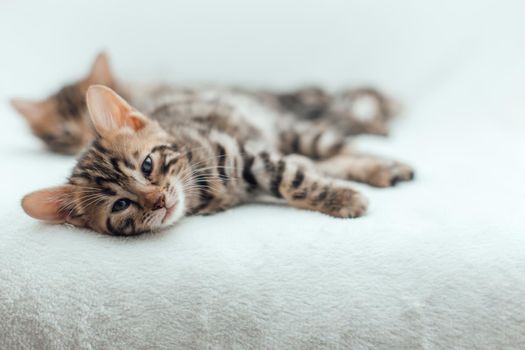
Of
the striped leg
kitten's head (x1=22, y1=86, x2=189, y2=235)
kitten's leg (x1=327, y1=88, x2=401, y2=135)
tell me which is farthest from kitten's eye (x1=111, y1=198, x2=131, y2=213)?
kitten's leg (x1=327, y1=88, x2=401, y2=135)

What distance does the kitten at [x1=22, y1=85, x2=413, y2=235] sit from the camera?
1155 mm

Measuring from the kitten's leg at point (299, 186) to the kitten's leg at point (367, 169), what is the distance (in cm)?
19

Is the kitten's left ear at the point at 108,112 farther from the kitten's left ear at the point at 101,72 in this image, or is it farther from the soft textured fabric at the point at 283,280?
the kitten's left ear at the point at 101,72

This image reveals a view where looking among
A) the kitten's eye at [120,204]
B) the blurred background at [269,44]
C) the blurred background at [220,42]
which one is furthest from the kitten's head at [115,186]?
the blurred background at [220,42]

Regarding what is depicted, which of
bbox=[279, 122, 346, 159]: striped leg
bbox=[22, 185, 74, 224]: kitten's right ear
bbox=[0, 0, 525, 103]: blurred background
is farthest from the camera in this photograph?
bbox=[0, 0, 525, 103]: blurred background

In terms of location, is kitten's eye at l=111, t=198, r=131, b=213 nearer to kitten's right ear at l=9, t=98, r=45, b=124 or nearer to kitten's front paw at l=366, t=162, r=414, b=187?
kitten's front paw at l=366, t=162, r=414, b=187

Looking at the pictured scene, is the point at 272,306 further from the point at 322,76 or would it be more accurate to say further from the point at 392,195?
the point at 322,76

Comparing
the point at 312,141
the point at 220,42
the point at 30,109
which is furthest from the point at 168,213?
the point at 220,42

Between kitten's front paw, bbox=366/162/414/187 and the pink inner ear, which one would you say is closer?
the pink inner ear

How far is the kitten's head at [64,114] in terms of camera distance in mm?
1979

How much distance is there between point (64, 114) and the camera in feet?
6.66

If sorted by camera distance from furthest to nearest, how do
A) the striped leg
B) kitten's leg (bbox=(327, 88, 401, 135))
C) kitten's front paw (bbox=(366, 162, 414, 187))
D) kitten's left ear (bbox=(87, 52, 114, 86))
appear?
kitten's leg (bbox=(327, 88, 401, 135)) → kitten's left ear (bbox=(87, 52, 114, 86)) → the striped leg → kitten's front paw (bbox=(366, 162, 414, 187))

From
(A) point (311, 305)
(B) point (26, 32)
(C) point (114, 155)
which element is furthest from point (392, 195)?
(B) point (26, 32)

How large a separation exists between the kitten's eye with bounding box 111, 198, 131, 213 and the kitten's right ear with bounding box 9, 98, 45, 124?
3.60 ft
